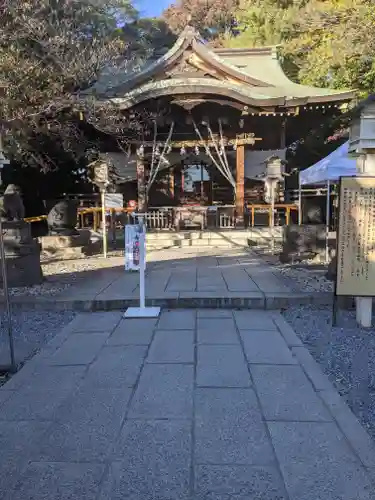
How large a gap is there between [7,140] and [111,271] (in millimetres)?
3976

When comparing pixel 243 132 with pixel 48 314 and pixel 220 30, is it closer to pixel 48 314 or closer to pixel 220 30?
pixel 48 314

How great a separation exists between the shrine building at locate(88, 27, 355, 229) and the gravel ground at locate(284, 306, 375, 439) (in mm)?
5974

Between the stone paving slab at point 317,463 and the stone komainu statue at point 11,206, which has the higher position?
the stone komainu statue at point 11,206

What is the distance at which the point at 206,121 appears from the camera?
1259 cm

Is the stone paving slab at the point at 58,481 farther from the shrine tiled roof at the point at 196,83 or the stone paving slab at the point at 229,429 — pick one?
the shrine tiled roof at the point at 196,83

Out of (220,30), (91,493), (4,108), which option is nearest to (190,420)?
(91,493)

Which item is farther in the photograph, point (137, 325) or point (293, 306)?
point (293, 306)

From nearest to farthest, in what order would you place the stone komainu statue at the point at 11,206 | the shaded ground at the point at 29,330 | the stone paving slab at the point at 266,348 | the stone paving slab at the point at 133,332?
the stone paving slab at the point at 266,348
the shaded ground at the point at 29,330
the stone paving slab at the point at 133,332
the stone komainu statue at the point at 11,206

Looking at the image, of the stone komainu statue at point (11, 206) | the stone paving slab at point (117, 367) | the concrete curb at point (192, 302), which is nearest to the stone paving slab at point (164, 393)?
the stone paving slab at point (117, 367)

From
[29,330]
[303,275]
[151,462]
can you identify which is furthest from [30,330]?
[303,275]

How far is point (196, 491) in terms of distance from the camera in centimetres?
195

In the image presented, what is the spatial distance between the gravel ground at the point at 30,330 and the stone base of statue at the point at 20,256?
1.12 m

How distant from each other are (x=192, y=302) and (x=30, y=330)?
2101mm

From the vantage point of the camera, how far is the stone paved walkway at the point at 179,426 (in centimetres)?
201
